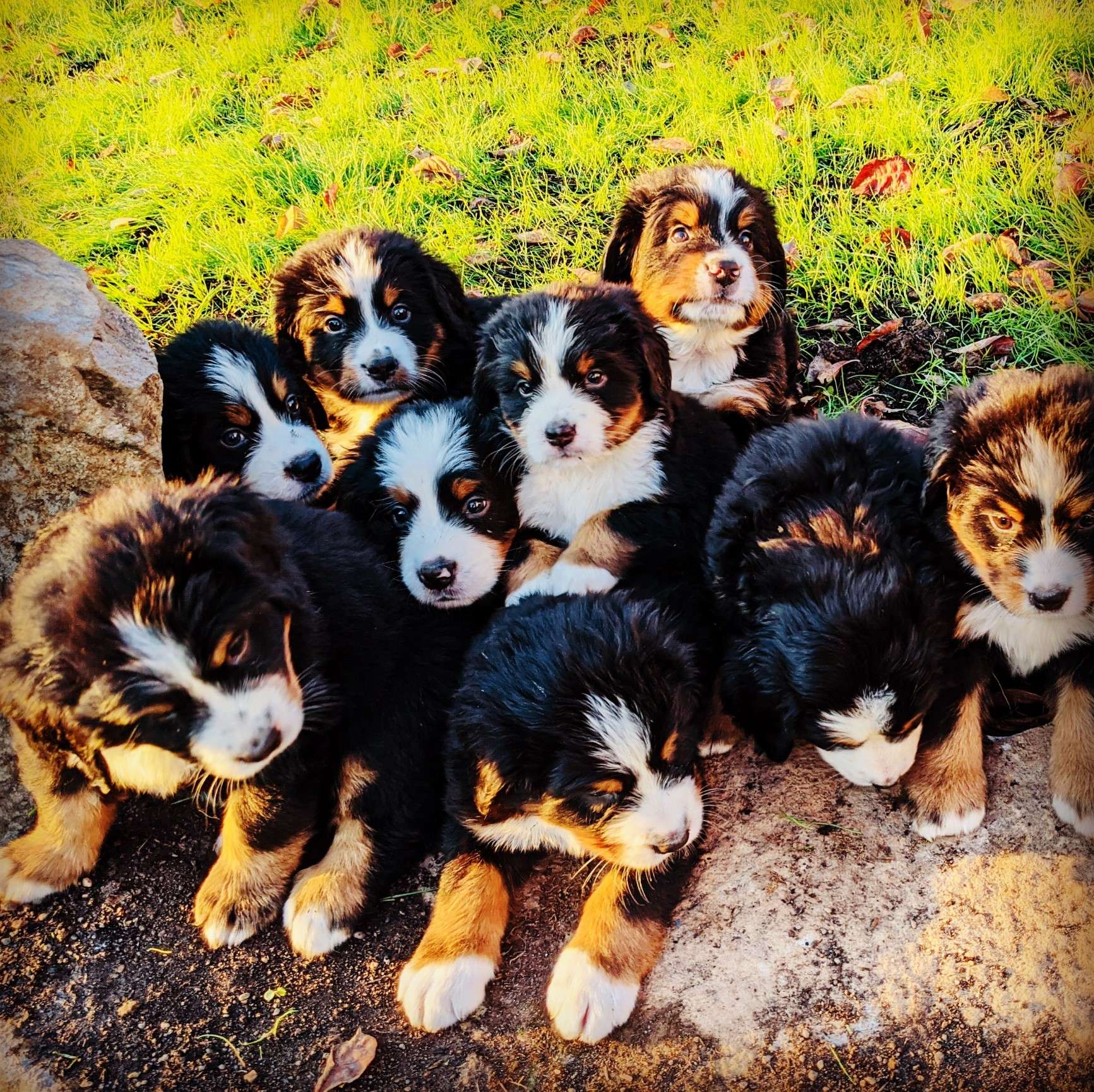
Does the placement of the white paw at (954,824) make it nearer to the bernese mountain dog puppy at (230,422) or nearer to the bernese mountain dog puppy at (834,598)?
the bernese mountain dog puppy at (834,598)

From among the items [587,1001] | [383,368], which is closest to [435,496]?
[383,368]

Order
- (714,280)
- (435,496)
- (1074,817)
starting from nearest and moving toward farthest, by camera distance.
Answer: (1074,817) → (435,496) → (714,280)

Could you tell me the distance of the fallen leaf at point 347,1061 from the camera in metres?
2.34

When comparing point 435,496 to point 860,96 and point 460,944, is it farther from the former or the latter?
point 860,96

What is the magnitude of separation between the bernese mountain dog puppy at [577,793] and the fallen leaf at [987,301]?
4.71 ft

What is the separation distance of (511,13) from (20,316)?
71.2 inches

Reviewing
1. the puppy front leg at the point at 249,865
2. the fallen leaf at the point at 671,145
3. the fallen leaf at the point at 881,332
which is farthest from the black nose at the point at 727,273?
the puppy front leg at the point at 249,865

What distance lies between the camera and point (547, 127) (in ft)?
10.5

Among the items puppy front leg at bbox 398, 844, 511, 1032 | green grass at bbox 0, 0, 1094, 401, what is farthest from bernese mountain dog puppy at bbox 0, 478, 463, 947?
green grass at bbox 0, 0, 1094, 401

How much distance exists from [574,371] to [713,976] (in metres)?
1.89

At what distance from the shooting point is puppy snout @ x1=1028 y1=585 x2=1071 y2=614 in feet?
7.77

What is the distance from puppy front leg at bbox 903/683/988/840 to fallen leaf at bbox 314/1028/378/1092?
1.64 meters

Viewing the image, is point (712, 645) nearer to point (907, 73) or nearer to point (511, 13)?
point (907, 73)

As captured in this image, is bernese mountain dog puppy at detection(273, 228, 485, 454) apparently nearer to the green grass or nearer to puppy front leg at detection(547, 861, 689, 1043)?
the green grass
